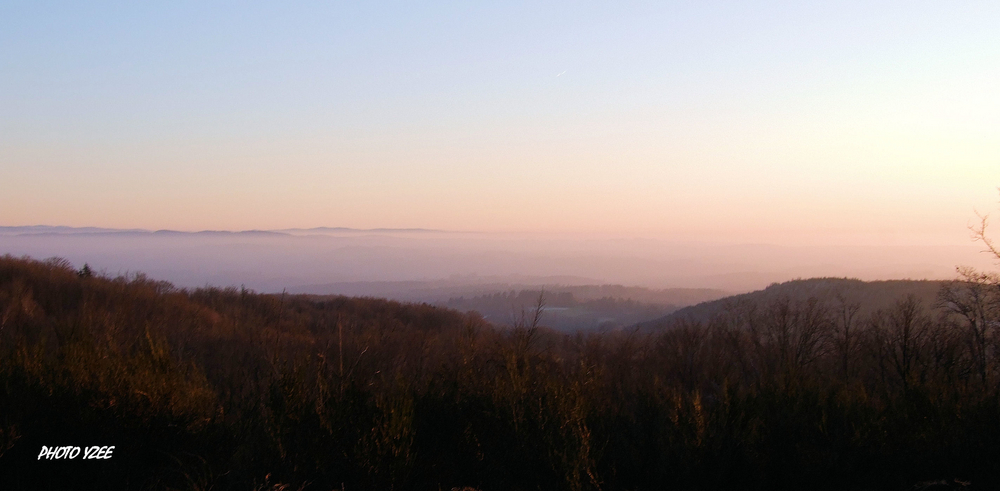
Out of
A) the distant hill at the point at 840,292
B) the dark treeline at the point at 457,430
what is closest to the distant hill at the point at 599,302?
the distant hill at the point at 840,292

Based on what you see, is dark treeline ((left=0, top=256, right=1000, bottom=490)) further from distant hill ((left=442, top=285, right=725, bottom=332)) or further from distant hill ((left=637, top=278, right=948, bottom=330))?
distant hill ((left=442, top=285, right=725, bottom=332))

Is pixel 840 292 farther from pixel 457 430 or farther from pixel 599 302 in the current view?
pixel 457 430

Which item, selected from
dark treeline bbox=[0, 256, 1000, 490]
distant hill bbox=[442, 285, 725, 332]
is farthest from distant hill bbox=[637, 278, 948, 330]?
dark treeline bbox=[0, 256, 1000, 490]

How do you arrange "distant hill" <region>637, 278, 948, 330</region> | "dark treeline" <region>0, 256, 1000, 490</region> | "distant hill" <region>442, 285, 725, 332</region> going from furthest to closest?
1. "distant hill" <region>442, 285, 725, 332</region>
2. "distant hill" <region>637, 278, 948, 330</region>
3. "dark treeline" <region>0, 256, 1000, 490</region>

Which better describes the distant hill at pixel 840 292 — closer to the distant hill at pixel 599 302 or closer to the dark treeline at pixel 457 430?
the distant hill at pixel 599 302

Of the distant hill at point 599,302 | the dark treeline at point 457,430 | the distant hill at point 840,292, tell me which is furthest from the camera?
the distant hill at point 599,302

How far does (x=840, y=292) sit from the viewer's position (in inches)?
1140

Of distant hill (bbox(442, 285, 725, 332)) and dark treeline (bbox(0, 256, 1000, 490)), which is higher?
dark treeline (bbox(0, 256, 1000, 490))

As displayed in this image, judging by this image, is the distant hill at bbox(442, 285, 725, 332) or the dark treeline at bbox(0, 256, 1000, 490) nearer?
the dark treeline at bbox(0, 256, 1000, 490)

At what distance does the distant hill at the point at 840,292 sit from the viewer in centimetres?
2797

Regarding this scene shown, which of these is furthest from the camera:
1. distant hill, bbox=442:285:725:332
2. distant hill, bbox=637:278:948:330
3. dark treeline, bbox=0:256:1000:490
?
distant hill, bbox=442:285:725:332

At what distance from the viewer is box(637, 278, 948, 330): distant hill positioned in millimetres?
27969

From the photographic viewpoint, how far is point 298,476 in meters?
4.29

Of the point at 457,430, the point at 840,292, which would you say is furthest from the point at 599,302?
the point at 457,430
